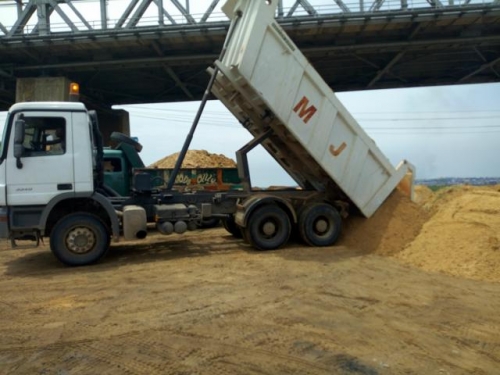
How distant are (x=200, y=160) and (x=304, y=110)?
941 cm

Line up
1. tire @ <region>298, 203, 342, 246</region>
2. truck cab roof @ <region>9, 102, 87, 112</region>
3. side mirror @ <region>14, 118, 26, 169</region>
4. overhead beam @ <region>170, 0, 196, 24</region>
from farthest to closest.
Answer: overhead beam @ <region>170, 0, 196, 24</region>
tire @ <region>298, 203, 342, 246</region>
truck cab roof @ <region>9, 102, 87, 112</region>
side mirror @ <region>14, 118, 26, 169</region>

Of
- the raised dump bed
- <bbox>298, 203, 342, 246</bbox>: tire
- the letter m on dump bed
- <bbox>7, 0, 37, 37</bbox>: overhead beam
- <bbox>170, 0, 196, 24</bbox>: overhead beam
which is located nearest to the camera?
the raised dump bed

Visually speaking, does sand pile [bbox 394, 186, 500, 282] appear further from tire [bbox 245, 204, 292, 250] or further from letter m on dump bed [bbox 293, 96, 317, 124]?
letter m on dump bed [bbox 293, 96, 317, 124]

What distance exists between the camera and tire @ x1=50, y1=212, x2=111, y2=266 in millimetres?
7828

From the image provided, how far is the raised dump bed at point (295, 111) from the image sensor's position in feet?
27.2

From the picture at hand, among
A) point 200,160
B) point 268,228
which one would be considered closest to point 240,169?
point 268,228

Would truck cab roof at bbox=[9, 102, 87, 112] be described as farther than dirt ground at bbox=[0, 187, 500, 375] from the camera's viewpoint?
Yes

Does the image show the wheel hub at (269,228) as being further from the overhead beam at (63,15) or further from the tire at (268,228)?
the overhead beam at (63,15)

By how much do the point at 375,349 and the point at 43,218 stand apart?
5.98 m

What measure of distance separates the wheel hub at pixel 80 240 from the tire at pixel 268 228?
118 inches

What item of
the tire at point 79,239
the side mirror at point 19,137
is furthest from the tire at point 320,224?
the side mirror at point 19,137

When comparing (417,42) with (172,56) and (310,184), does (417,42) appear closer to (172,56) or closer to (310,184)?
(172,56)

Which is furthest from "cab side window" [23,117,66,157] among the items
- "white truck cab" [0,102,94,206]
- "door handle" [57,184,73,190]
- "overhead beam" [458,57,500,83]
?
"overhead beam" [458,57,500,83]

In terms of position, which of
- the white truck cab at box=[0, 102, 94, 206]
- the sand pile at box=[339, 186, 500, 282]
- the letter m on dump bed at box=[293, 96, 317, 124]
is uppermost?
the letter m on dump bed at box=[293, 96, 317, 124]
